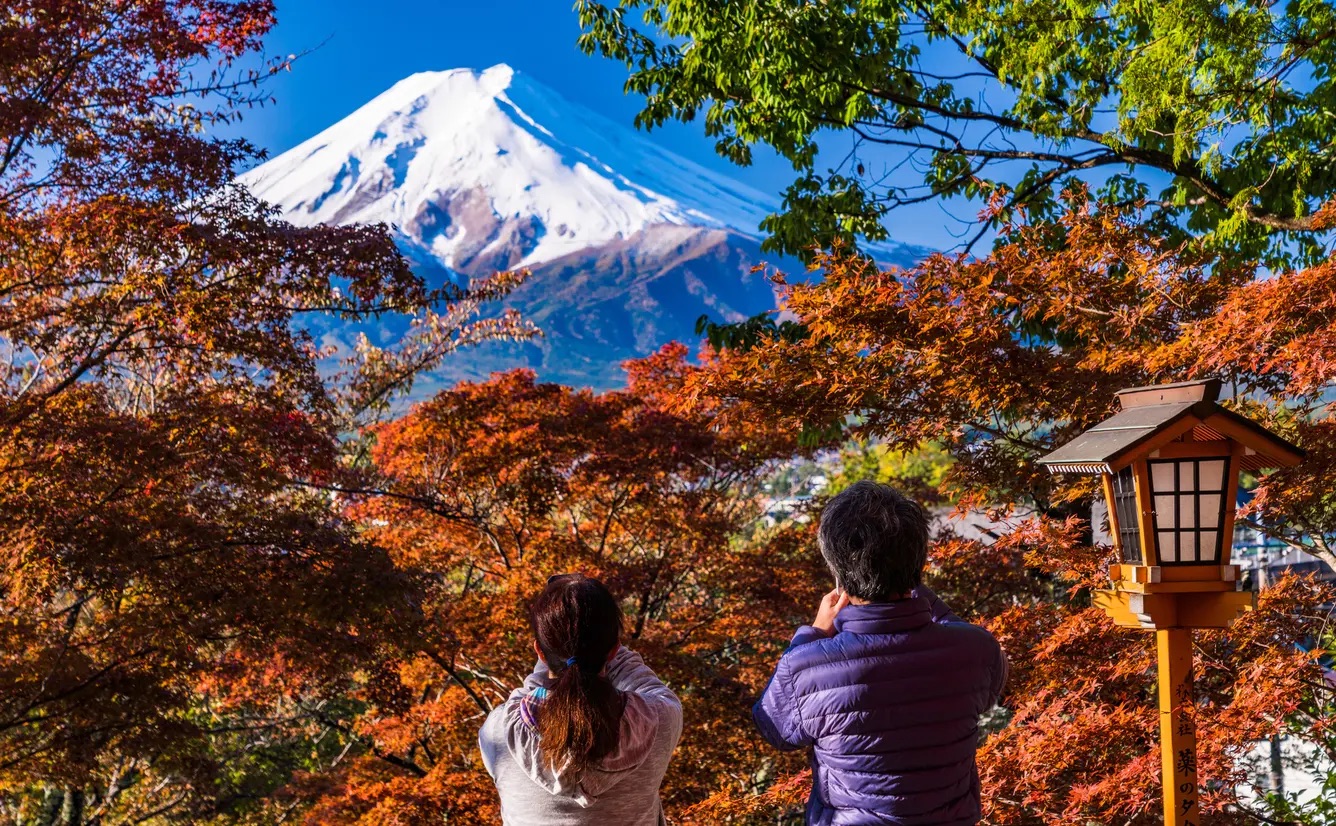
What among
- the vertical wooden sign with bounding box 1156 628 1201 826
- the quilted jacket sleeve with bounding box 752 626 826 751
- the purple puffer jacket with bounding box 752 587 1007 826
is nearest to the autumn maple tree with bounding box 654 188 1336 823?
the vertical wooden sign with bounding box 1156 628 1201 826

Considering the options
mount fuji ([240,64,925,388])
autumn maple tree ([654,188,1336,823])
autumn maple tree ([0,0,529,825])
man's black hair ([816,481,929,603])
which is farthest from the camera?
mount fuji ([240,64,925,388])

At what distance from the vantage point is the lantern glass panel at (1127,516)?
90.5 inches

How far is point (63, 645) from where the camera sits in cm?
451

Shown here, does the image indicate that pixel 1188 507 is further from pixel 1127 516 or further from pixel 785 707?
pixel 785 707

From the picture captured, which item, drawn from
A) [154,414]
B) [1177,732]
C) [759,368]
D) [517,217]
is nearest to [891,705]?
[1177,732]

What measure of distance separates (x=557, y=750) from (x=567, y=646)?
0.18 m

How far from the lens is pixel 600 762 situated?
1623mm

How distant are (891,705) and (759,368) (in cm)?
258

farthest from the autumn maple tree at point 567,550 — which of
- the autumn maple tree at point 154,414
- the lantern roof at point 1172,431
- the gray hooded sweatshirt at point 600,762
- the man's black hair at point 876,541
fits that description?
the man's black hair at point 876,541

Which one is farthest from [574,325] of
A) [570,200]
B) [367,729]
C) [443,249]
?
[367,729]

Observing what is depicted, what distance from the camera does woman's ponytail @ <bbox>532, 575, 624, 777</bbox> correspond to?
5.17 feet

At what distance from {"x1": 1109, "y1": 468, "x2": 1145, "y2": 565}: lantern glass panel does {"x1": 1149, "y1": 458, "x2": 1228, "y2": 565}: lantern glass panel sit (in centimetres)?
5

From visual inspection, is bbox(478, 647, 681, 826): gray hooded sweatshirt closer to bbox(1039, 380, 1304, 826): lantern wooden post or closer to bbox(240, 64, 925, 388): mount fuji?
bbox(1039, 380, 1304, 826): lantern wooden post

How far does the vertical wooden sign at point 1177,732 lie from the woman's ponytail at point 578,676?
54.9 inches
